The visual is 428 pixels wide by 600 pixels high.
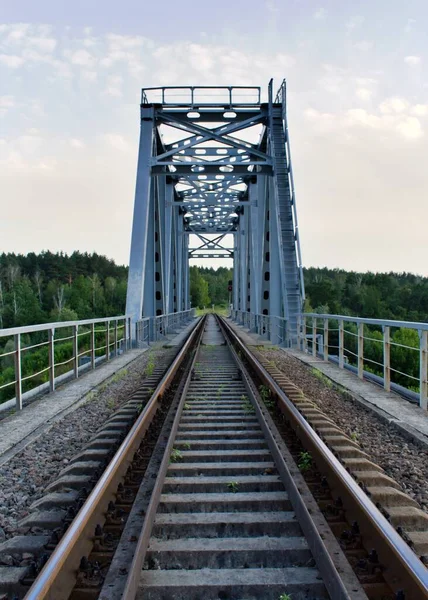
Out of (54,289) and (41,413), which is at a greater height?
(54,289)

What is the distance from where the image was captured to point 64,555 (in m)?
2.26

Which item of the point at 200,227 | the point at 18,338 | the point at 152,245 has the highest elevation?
the point at 200,227

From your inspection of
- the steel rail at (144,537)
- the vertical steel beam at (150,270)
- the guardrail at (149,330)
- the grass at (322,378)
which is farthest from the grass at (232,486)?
the vertical steel beam at (150,270)

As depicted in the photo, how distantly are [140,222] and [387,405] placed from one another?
464 inches

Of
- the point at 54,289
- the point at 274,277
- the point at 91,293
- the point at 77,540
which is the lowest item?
the point at 77,540

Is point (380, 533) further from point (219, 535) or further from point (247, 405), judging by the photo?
point (247, 405)

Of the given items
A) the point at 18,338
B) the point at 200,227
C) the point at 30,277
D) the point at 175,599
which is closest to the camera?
the point at 175,599

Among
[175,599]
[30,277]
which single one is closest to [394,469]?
[175,599]

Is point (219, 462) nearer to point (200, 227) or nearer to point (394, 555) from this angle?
point (394, 555)

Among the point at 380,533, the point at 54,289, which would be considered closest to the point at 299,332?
the point at 380,533

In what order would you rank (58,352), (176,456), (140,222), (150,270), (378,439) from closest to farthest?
(176,456) → (378,439) → (140,222) → (150,270) → (58,352)

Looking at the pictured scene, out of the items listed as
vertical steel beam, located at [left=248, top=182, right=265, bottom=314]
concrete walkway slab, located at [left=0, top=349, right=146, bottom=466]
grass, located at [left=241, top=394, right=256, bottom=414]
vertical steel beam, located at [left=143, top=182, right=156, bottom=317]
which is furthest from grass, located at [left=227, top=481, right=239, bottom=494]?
vertical steel beam, located at [left=248, top=182, right=265, bottom=314]

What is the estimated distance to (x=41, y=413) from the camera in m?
6.11

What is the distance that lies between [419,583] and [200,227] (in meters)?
43.8
